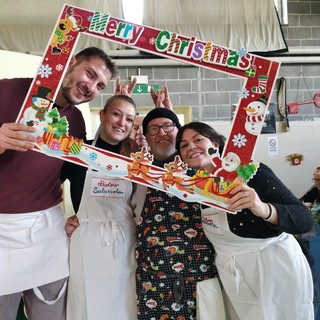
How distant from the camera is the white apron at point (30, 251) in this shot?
1.03 meters

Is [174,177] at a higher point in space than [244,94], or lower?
lower

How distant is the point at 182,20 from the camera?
2555mm

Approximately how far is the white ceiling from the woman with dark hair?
1675 mm

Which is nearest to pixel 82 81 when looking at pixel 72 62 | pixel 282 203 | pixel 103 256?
pixel 72 62

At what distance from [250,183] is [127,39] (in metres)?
0.55

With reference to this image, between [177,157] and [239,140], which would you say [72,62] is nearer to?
[177,157]

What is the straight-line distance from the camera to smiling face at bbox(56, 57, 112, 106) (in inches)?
39.0

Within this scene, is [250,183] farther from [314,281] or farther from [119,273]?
[119,273]

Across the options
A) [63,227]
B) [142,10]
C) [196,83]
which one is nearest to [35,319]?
[63,227]

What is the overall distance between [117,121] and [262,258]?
0.65 meters

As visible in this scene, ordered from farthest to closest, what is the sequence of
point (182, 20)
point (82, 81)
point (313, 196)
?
point (313, 196), point (182, 20), point (82, 81)

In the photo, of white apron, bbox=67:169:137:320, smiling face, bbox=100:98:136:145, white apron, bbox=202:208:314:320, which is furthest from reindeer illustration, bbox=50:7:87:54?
white apron, bbox=202:208:314:320

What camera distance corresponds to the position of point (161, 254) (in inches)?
40.9

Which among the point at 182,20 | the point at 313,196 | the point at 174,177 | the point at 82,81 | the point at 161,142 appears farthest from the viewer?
the point at 313,196
